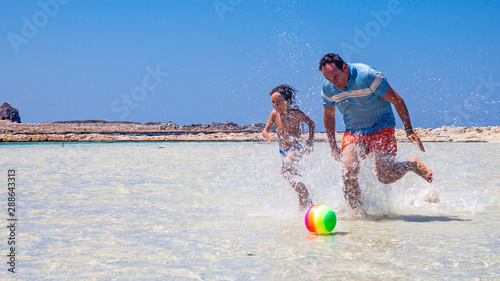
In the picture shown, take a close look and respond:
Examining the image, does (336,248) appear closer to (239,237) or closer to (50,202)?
(239,237)

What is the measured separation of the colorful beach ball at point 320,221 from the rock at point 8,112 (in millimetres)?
106111

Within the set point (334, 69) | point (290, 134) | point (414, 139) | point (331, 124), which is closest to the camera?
point (334, 69)

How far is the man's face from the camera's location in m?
5.25

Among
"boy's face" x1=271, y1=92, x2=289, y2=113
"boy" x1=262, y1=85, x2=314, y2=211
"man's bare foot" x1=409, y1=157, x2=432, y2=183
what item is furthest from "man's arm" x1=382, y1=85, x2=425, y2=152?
"boy's face" x1=271, y1=92, x2=289, y2=113

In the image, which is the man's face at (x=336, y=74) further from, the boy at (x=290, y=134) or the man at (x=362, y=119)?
the boy at (x=290, y=134)

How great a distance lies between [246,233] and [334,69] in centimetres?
200

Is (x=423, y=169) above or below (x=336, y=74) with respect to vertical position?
below

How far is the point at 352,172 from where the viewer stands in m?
5.68

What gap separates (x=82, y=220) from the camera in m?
5.61

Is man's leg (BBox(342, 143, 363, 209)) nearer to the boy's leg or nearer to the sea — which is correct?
the sea

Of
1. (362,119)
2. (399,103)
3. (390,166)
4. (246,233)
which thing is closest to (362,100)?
(362,119)

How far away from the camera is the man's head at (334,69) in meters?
5.26

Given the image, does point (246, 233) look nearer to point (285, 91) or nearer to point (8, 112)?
point (285, 91)

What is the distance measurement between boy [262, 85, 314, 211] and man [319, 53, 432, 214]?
0.67 meters
